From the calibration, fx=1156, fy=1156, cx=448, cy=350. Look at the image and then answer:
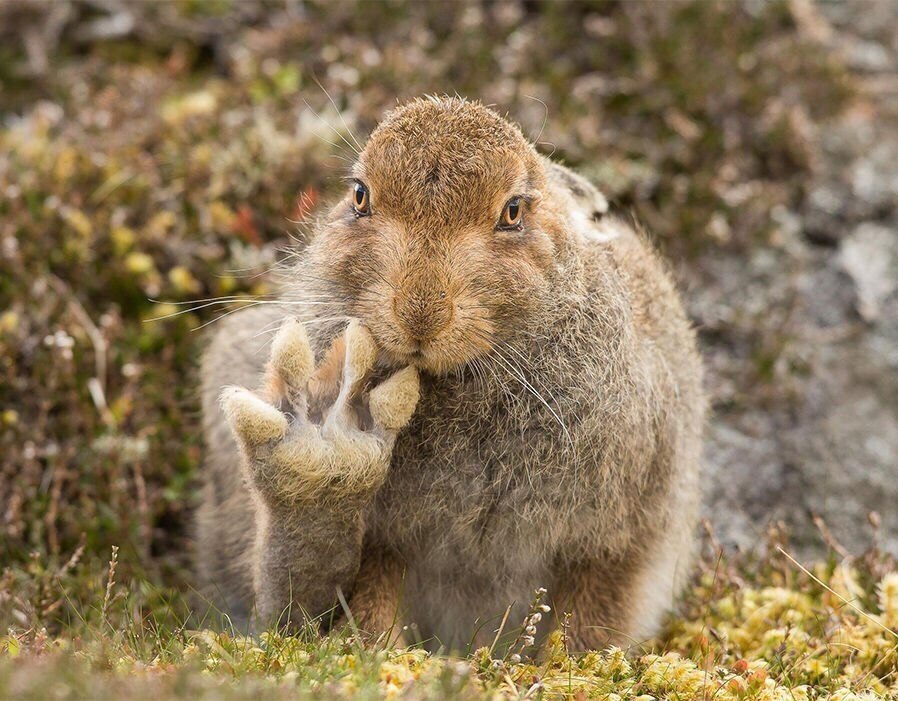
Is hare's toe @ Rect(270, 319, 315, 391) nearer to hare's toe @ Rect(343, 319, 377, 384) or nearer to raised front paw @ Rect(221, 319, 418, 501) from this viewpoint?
raised front paw @ Rect(221, 319, 418, 501)

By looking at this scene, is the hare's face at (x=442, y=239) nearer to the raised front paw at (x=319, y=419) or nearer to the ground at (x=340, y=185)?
the raised front paw at (x=319, y=419)

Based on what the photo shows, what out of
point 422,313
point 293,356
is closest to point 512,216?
Answer: point 422,313

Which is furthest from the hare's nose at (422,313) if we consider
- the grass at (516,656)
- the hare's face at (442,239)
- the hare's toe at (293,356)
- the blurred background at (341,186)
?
the blurred background at (341,186)

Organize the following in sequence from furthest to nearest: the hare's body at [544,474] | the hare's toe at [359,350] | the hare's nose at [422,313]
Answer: the hare's body at [544,474], the hare's toe at [359,350], the hare's nose at [422,313]

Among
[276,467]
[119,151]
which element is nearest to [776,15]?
[119,151]

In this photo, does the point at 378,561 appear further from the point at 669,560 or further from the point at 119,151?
the point at 119,151

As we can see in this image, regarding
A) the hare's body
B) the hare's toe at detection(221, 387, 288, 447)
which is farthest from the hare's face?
the hare's toe at detection(221, 387, 288, 447)

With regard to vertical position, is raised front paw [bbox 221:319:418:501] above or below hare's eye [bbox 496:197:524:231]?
below
